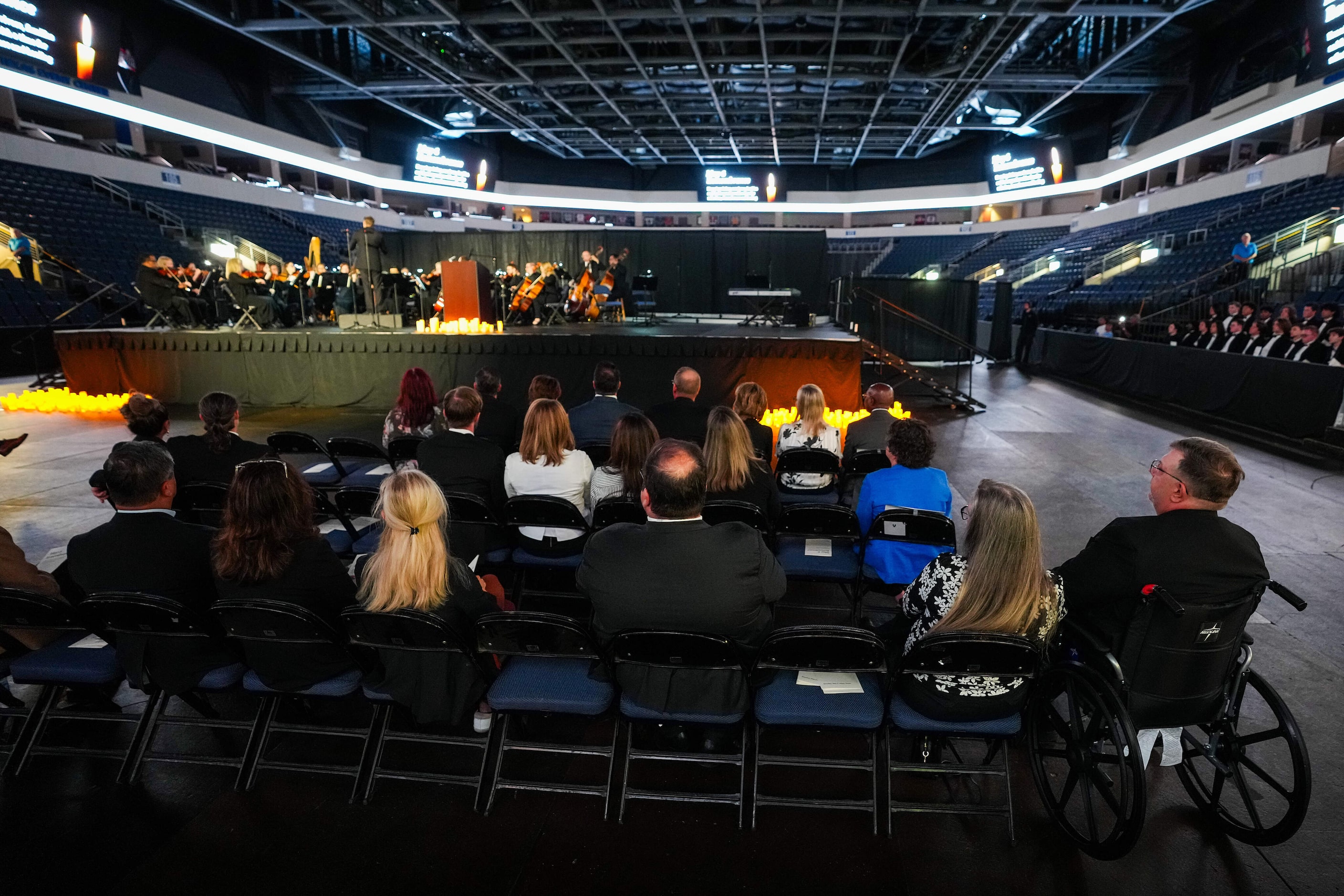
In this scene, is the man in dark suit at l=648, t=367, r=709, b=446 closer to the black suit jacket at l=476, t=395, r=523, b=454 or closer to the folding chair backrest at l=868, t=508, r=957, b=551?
the black suit jacket at l=476, t=395, r=523, b=454

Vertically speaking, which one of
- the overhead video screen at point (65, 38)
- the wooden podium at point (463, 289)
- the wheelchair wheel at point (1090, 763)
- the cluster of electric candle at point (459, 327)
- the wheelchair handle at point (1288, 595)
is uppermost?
the overhead video screen at point (65, 38)

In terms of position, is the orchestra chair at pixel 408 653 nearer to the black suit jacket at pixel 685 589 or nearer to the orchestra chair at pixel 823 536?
the black suit jacket at pixel 685 589

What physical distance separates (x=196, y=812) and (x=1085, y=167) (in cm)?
3224

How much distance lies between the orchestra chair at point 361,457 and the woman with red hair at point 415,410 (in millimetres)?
136

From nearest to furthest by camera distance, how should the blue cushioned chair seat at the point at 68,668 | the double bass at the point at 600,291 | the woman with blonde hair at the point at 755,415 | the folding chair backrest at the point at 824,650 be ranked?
the folding chair backrest at the point at 824,650
the blue cushioned chair seat at the point at 68,668
the woman with blonde hair at the point at 755,415
the double bass at the point at 600,291

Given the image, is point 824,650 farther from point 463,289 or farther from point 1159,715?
point 463,289

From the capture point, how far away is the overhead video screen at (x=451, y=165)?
2730cm

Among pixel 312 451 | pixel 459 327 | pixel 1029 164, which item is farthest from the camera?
pixel 1029 164

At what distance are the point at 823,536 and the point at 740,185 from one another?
3015cm

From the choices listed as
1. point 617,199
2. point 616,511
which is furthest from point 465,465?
point 617,199

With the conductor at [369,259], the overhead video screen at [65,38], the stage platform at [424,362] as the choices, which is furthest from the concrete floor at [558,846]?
the overhead video screen at [65,38]

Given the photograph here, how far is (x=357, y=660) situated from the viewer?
2.24 metres

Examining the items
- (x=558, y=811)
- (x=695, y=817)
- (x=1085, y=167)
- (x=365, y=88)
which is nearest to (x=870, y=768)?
(x=695, y=817)

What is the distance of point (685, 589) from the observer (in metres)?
1.99
